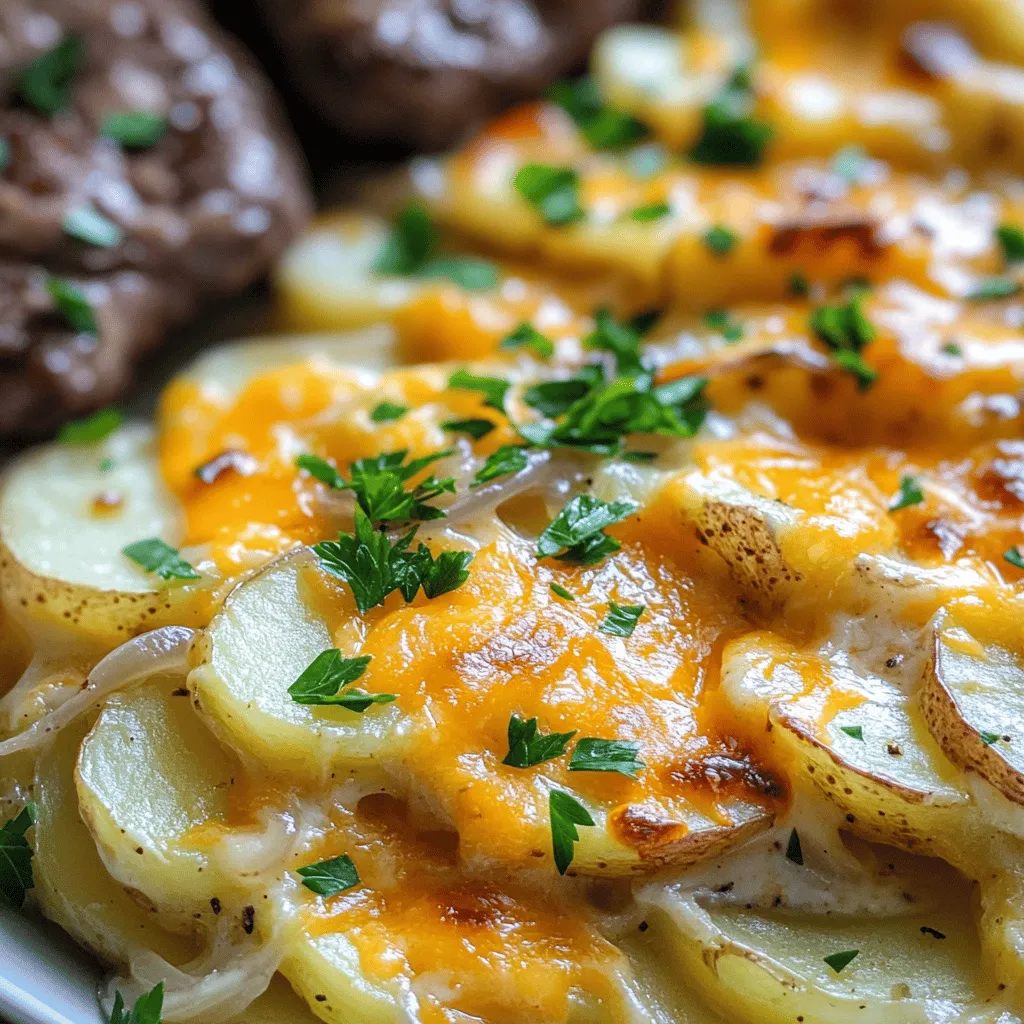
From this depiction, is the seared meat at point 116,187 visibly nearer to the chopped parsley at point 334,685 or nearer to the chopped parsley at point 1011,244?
the chopped parsley at point 334,685

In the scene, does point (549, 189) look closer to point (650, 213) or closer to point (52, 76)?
point (650, 213)

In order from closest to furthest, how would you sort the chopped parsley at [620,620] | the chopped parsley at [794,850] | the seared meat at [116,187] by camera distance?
the chopped parsley at [794,850]
the chopped parsley at [620,620]
the seared meat at [116,187]

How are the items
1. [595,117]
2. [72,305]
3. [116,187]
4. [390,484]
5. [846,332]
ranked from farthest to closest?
[595,117] < [116,187] < [72,305] < [846,332] < [390,484]

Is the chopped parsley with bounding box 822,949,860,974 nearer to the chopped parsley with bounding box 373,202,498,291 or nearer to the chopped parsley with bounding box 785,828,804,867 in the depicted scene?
the chopped parsley with bounding box 785,828,804,867

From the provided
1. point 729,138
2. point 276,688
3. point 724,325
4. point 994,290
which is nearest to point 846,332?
point 724,325

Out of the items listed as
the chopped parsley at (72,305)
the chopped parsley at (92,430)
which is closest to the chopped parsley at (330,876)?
the chopped parsley at (92,430)

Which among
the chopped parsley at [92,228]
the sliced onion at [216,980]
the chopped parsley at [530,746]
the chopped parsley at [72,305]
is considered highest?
the chopped parsley at [92,228]
